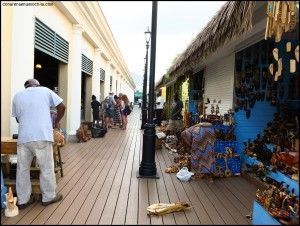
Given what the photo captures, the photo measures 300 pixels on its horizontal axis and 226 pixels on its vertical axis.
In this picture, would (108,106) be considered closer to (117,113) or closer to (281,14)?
(117,113)

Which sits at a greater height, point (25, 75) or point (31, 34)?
point (31, 34)

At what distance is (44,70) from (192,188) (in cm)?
1085

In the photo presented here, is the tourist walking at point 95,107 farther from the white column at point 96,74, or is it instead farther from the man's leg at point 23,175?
the man's leg at point 23,175

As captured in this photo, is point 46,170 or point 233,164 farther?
point 233,164

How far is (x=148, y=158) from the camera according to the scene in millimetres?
6477

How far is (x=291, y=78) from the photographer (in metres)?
6.23

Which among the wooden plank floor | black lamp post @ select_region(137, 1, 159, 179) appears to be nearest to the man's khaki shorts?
the wooden plank floor

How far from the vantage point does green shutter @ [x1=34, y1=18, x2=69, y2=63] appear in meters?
7.30

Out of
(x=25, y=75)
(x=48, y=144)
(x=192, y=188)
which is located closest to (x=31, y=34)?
(x=25, y=75)

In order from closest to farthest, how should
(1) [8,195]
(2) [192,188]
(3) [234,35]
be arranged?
(1) [8,195], (3) [234,35], (2) [192,188]

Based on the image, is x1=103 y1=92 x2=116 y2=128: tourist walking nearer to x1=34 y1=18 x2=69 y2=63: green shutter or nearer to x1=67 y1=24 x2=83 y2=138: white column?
x1=67 y1=24 x2=83 y2=138: white column

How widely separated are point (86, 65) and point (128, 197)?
27.0 feet

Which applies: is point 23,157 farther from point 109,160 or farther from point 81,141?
point 81,141

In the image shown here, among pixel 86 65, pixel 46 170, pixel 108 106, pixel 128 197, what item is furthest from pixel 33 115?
pixel 108 106
